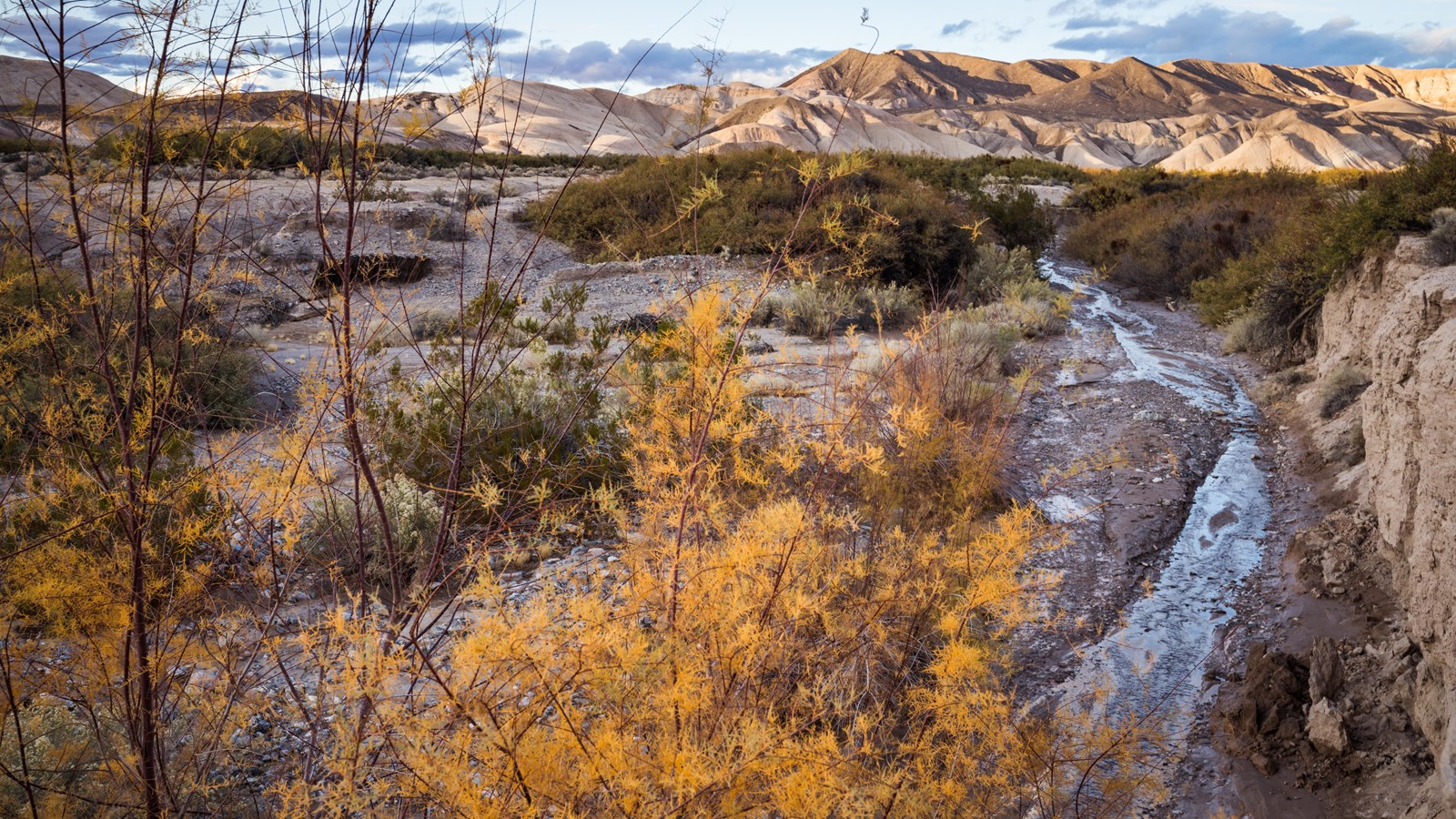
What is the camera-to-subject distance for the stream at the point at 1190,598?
367 centimetres

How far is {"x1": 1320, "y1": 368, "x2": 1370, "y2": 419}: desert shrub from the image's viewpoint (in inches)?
257

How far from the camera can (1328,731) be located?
10.3 feet

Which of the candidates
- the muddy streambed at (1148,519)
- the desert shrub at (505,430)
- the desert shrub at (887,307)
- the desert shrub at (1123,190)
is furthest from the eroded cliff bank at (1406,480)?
the desert shrub at (1123,190)

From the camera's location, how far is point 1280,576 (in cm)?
465

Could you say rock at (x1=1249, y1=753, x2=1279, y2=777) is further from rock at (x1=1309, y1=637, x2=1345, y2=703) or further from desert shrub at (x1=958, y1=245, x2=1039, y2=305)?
desert shrub at (x1=958, y1=245, x2=1039, y2=305)

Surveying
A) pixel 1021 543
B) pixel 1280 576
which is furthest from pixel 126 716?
pixel 1280 576

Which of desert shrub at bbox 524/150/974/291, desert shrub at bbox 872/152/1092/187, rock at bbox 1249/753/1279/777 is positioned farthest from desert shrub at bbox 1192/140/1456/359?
desert shrub at bbox 872/152/1092/187

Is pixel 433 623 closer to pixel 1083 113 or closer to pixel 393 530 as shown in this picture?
pixel 393 530

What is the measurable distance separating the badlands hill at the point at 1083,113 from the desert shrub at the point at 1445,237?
1794cm

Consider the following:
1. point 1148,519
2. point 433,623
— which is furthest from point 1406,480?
point 433,623

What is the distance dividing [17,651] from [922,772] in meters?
2.61

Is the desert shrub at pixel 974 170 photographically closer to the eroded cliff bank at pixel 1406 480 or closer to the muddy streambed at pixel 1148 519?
the muddy streambed at pixel 1148 519

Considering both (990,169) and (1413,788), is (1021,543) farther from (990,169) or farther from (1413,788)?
(990,169)

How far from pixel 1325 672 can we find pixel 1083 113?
3797 inches
